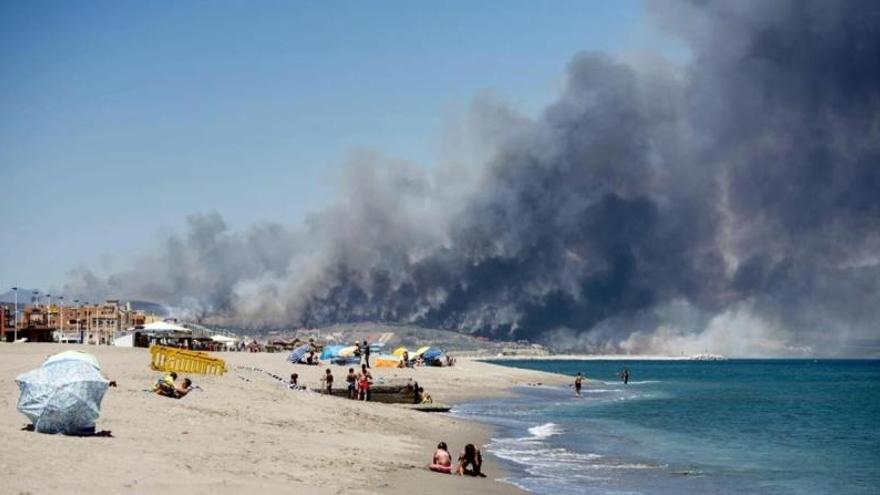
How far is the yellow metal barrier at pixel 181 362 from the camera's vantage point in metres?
49.3

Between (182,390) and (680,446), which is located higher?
(182,390)

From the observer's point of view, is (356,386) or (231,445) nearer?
(231,445)

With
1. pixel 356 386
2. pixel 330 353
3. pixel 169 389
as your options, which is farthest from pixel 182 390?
pixel 330 353

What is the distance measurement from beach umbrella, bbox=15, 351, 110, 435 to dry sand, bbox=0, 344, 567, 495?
0.65 metres

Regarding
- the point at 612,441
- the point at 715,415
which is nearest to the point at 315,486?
the point at 612,441

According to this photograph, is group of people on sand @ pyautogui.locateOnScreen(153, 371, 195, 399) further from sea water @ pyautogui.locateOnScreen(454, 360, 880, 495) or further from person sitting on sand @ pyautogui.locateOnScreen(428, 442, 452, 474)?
sea water @ pyautogui.locateOnScreen(454, 360, 880, 495)

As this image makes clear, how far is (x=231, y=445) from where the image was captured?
27.6 m

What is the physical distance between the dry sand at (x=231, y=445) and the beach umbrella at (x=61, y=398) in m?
0.65

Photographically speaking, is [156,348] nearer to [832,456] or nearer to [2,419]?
[2,419]

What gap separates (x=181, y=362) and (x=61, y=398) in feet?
88.1

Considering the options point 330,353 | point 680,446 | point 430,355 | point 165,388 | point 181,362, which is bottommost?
point 680,446

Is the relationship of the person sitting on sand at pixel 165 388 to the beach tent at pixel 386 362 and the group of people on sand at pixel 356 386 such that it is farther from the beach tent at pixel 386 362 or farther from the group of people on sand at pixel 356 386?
the beach tent at pixel 386 362

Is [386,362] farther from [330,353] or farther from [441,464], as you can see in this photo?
[441,464]

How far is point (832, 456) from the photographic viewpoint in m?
45.2
